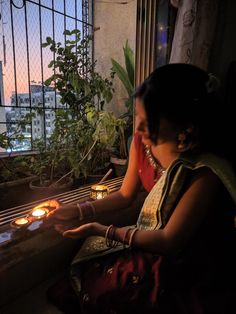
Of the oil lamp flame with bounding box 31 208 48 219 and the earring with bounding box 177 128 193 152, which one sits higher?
the earring with bounding box 177 128 193 152

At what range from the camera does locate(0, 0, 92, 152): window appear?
80.7 inches

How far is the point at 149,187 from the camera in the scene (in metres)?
1.00

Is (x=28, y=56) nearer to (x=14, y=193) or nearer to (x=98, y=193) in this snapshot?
(x=14, y=193)

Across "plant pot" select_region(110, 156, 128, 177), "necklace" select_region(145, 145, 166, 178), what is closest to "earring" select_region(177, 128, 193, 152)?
"necklace" select_region(145, 145, 166, 178)

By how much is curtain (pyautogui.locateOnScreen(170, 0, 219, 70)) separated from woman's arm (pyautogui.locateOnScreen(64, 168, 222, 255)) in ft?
3.10

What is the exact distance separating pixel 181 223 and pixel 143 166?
0.33 m

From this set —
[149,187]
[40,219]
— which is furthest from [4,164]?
[149,187]

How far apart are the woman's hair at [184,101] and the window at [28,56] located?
1660mm

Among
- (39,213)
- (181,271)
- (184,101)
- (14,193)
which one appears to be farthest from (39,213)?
(14,193)

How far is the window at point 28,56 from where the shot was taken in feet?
6.73

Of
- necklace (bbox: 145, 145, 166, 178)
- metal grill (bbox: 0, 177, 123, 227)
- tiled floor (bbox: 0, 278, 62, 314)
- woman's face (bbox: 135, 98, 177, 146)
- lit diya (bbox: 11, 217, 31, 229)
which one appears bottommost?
tiled floor (bbox: 0, 278, 62, 314)

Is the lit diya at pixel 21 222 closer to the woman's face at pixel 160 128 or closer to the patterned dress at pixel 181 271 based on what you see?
the patterned dress at pixel 181 271

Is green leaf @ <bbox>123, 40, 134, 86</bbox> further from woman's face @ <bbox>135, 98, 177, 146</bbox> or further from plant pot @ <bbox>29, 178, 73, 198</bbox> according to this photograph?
woman's face @ <bbox>135, 98, 177, 146</bbox>

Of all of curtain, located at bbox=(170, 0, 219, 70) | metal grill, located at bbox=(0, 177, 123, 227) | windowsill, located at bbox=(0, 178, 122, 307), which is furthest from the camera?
curtain, located at bbox=(170, 0, 219, 70)
